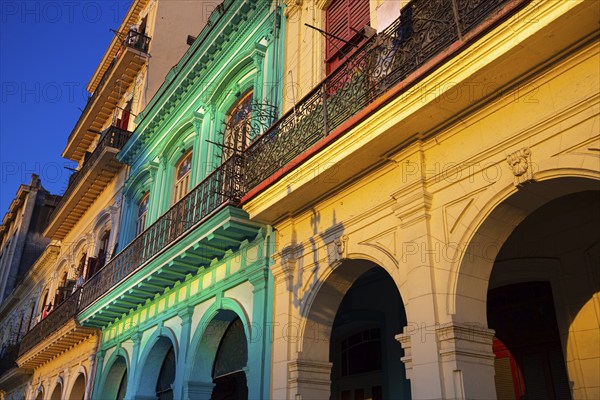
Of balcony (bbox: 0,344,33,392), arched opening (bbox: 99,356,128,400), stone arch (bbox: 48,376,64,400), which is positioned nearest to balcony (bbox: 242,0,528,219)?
arched opening (bbox: 99,356,128,400)

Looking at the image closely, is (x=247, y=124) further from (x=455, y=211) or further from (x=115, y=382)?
(x=115, y=382)

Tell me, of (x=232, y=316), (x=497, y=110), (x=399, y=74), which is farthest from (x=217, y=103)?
(x=497, y=110)

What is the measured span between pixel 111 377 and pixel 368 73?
33.4 ft

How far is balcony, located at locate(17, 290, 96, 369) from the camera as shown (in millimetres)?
15214

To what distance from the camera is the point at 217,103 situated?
11.6 meters

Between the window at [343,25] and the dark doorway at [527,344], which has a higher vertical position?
the window at [343,25]

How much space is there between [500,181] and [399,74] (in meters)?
1.67

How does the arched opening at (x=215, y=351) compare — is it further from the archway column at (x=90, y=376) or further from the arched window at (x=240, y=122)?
the archway column at (x=90, y=376)

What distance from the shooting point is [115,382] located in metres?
13.7

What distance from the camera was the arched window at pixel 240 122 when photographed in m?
10.1

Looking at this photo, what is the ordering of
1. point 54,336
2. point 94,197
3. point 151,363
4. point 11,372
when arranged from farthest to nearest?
point 11,372 < point 94,197 < point 54,336 < point 151,363

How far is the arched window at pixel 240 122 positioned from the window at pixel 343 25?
6.43 feet

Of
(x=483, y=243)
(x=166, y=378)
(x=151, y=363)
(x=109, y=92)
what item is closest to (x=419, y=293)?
(x=483, y=243)

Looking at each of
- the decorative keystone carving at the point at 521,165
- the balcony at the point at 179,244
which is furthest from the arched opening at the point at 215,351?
the decorative keystone carving at the point at 521,165
